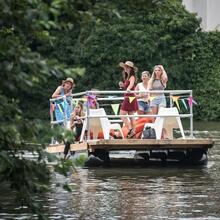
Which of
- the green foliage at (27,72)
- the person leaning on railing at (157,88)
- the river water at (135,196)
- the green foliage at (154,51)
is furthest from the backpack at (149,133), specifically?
the green foliage at (154,51)

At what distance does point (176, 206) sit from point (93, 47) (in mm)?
37633

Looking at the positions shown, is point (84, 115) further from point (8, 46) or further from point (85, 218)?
point (8, 46)

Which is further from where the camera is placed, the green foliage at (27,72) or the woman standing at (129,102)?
the woman standing at (129,102)

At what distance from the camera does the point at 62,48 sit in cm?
4903

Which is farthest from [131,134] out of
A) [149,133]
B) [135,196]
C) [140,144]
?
[135,196]

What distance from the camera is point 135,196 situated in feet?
41.3

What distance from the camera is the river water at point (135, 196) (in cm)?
1077

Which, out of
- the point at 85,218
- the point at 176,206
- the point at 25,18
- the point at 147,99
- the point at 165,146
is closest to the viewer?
the point at 25,18

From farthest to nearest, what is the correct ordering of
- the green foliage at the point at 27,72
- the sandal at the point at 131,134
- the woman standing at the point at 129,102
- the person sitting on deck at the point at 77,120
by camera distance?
the person sitting on deck at the point at 77,120
the woman standing at the point at 129,102
the sandal at the point at 131,134
the green foliage at the point at 27,72

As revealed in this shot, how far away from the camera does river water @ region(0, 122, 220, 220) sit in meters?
10.8

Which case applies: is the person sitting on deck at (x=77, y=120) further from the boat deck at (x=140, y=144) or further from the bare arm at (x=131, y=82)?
the bare arm at (x=131, y=82)

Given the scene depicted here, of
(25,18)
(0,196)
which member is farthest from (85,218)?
(25,18)

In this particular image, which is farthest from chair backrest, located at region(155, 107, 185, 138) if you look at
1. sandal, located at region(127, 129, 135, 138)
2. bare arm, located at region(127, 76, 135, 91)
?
bare arm, located at region(127, 76, 135, 91)

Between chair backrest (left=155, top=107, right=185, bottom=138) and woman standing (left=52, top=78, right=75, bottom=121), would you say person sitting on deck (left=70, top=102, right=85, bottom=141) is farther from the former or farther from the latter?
chair backrest (left=155, top=107, right=185, bottom=138)
